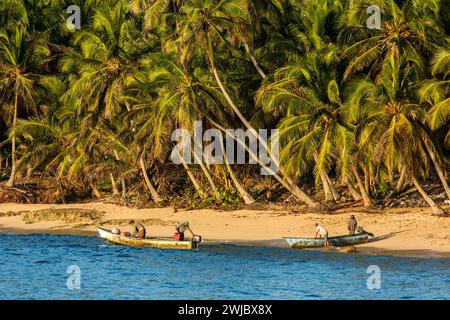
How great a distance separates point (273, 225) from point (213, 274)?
910cm

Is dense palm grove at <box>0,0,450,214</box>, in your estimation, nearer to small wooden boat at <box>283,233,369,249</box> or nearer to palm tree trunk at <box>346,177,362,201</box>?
palm tree trunk at <box>346,177,362,201</box>

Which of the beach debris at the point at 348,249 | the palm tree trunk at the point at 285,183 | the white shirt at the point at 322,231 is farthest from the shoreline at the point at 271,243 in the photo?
the palm tree trunk at the point at 285,183

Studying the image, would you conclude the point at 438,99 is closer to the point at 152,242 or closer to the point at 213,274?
the point at 213,274

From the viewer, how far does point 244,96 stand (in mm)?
53531

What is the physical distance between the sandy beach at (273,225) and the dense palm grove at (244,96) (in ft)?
6.21

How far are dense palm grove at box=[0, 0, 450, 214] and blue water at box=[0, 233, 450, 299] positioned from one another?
6.65 m

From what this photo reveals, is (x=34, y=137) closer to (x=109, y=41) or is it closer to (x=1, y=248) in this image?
(x=109, y=41)

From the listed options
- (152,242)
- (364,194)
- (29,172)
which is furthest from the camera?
(29,172)

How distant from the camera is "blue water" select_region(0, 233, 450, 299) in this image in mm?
34719

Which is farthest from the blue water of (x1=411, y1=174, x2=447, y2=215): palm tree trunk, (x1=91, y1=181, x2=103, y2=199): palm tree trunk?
(x1=91, y1=181, x2=103, y2=199): palm tree trunk

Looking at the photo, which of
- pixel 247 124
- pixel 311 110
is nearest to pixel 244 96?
pixel 247 124

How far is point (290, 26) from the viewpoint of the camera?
2055 inches
